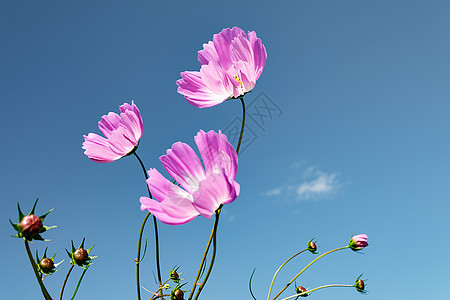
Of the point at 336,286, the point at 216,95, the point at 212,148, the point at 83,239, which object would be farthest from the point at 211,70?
the point at 336,286

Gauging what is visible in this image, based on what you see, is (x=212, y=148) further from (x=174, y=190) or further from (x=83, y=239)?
(x=83, y=239)

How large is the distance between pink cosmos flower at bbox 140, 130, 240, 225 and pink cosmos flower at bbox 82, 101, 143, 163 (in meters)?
0.23

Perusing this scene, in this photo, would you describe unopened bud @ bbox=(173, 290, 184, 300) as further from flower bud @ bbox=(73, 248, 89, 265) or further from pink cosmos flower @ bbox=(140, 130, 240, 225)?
pink cosmos flower @ bbox=(140, 130, 240, 225)

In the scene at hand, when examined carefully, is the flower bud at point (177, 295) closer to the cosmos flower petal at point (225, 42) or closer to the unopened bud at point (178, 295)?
the unopened bud at point (178, 295)

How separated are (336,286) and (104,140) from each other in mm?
969

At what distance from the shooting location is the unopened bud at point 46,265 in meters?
0.82

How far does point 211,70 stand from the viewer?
30.0 inches

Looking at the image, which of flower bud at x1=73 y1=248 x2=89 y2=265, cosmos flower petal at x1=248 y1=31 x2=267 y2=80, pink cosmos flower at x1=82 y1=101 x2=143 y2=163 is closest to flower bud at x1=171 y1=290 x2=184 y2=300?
flower bud at x1=73 y1=248 x2=89 y2=265

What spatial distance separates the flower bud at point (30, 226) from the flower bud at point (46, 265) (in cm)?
21

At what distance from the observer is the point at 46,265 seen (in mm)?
822

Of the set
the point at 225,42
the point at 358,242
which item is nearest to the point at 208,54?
the point at 225,42

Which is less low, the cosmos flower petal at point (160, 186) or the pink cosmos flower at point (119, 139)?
the pink cosmos flower at point (119, 139)

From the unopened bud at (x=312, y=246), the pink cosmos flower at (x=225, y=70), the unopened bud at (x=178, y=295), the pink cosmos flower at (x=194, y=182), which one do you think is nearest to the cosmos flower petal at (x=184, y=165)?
the pink cosmos flower at (x=194, y=182)

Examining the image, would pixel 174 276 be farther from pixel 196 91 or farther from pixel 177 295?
pixel 196 91
